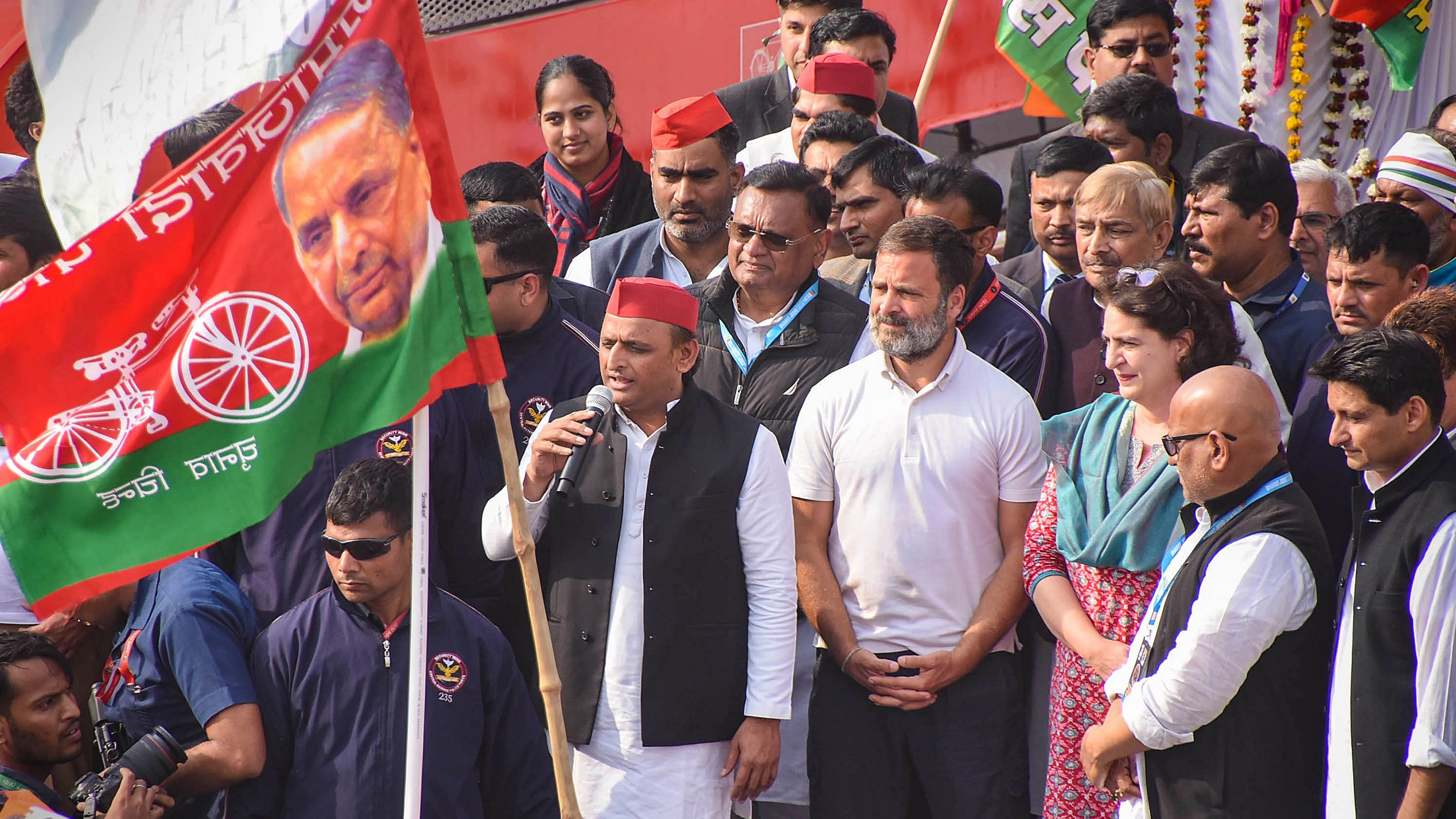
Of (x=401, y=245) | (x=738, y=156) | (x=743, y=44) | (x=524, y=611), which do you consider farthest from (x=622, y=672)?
(x=743, y=44)

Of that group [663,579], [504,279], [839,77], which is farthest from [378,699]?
[839,77]

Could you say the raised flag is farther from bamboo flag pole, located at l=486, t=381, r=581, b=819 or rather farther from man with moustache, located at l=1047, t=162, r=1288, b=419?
bamboo flag pole, located at l=486, t=381, r=581, b=819

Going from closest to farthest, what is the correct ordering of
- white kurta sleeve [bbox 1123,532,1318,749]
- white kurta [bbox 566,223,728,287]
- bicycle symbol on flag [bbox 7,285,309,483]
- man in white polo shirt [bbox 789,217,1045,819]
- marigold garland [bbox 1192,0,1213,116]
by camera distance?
bicycle symbol on flag [bbox 7,285,309,483]
white kurta sleeve [bbox 1123,532,1318,749]
man in white polo shirt [bbox 789,217,1045,819]
white kurta [bbox 566,223,728,287]
marigold garland [bbox 1192,0,1213,116]

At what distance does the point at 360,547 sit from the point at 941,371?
1744 millimetres

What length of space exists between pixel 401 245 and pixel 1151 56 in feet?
14.5

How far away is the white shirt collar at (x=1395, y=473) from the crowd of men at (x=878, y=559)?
0.5 inches

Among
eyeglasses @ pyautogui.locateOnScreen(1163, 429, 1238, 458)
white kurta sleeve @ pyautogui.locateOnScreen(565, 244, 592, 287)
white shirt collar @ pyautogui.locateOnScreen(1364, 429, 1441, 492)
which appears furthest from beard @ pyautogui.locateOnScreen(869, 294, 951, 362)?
white kurta sleeve @ pyautogui.locateOnScreen(565, 244, 592, 287)

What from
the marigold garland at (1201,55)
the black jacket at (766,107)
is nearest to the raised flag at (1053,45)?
the marigold garland at (1201,55)

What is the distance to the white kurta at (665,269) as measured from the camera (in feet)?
18.7

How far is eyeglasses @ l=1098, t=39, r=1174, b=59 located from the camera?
659 centimetres

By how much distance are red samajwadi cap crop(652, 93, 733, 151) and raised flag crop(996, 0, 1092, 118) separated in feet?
7.86

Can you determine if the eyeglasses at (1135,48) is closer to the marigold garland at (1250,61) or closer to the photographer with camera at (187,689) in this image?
the marigold garland at (1250,61)

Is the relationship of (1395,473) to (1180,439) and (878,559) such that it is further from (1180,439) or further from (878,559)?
(878,559)

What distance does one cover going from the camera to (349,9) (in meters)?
3.17
